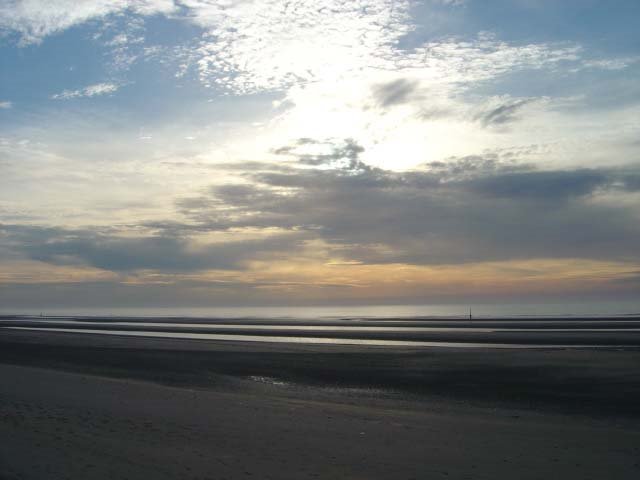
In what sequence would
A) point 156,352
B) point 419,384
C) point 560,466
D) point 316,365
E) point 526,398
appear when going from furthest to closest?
point 156,352 → point 316,365 → point 419,384 → point 526,398 → point 560,466

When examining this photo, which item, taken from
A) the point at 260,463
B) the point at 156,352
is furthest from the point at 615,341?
the point at 260,463

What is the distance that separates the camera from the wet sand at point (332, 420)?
11.6 m

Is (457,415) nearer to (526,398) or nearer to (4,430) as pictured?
(526,398)

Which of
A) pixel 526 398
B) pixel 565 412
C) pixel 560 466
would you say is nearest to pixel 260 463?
pixel 560 466

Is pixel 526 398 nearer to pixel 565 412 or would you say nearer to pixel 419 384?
pixel 565 412

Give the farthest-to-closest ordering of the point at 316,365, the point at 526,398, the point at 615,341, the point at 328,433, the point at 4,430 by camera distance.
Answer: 1. the point at 615,341
2. the point at 316,365
3. the point at 526,398
4. the point at 328,433
5. the point at 4,430

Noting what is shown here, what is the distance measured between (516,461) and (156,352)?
3254 centimetres

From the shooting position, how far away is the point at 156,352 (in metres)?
40.1

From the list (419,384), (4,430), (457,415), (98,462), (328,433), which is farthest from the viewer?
(419,384)

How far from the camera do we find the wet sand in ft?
38.2

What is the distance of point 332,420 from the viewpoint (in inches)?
650

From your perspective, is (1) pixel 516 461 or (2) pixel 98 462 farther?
(1) pixel 516 461

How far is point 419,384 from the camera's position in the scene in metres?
24.6

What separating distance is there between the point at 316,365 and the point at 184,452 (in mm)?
18898
